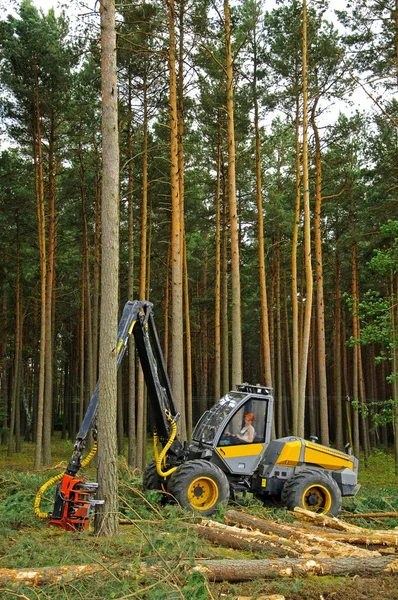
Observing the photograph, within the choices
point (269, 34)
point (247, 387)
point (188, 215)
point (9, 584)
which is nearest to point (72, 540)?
point (9, 584)

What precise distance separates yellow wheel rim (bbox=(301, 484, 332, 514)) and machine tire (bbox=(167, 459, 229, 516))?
1.62 meters

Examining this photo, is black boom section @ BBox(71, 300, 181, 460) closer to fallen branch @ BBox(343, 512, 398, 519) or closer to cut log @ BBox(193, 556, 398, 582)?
fallen branch @ BBox(343, 512, 398, 519)

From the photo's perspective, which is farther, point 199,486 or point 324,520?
point 199,486

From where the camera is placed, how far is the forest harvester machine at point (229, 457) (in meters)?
9.63

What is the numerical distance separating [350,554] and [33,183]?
19.0m

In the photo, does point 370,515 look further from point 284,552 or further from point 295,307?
point 295,307

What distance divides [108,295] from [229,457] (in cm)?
390

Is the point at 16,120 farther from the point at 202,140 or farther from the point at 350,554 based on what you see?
the point at 350,554

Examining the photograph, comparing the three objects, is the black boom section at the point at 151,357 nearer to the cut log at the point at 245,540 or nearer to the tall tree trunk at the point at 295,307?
the cut log at the point at 245,540

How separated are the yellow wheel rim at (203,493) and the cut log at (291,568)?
2.90m

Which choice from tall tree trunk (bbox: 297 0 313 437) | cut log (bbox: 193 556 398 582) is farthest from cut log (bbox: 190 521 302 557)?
tall tree trunk (bbox: 297 0 313 437)

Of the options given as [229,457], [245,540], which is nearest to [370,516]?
[229,457]

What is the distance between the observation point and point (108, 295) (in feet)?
27.6

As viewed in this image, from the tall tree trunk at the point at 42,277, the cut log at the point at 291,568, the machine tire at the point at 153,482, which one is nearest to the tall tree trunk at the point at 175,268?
the machine tire at the point at 153,482
